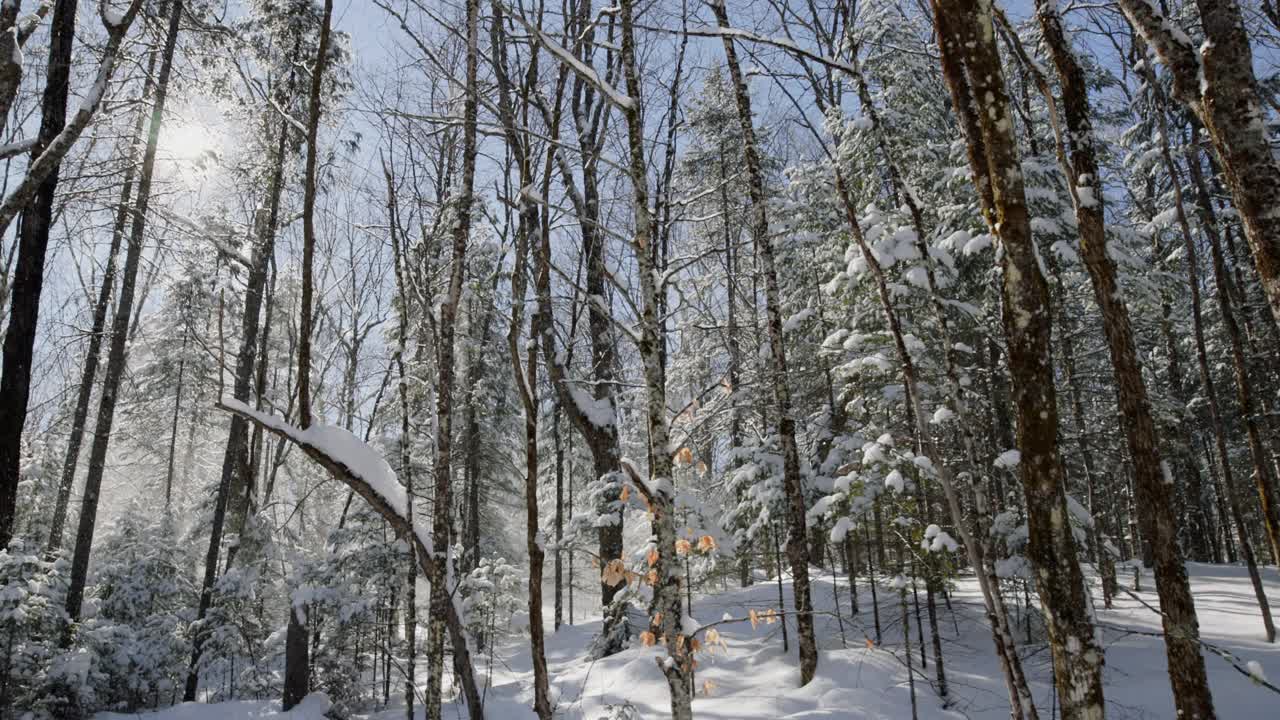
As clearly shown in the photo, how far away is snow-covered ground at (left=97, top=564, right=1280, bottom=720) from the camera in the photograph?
8281 millimetres

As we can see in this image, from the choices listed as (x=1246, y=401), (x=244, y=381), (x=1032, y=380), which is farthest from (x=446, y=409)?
(x=1246, y=401)

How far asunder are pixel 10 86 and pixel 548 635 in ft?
61.9

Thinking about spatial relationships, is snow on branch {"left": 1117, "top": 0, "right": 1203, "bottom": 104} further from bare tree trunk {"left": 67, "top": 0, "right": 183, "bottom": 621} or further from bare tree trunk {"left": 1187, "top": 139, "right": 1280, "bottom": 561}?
bare tree trunk {"left": 67, "top": 0, "right": 183, "bottom": 621}

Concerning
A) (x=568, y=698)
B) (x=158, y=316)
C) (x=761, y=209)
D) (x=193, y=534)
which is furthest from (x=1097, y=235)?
(x=158, y=316)

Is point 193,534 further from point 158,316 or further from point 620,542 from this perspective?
point 620,542

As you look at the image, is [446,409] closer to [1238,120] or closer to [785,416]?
[785,416]

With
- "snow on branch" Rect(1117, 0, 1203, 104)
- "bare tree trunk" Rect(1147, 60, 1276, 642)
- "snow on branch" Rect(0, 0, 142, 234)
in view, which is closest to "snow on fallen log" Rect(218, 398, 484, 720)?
"snow on branch" Rect(0, 0, 142, 234)

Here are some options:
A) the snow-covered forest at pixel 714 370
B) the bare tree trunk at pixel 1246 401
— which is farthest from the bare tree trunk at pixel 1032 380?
the bare tree trunk at pixel 1246 401

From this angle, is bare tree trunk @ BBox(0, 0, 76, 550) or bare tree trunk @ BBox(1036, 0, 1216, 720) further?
bare tree trunk @ BBox(0, 0, 76, 550)

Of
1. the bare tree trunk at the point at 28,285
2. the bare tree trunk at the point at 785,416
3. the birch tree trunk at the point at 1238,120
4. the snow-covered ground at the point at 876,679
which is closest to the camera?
the birch tree trunk at the point at 1238,120

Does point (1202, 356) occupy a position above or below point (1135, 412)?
above

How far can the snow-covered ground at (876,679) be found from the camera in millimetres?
8281

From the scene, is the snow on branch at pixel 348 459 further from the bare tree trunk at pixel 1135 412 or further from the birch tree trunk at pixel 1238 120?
the bare tree trunk at pixel 1135 412

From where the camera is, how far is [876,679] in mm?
9016
